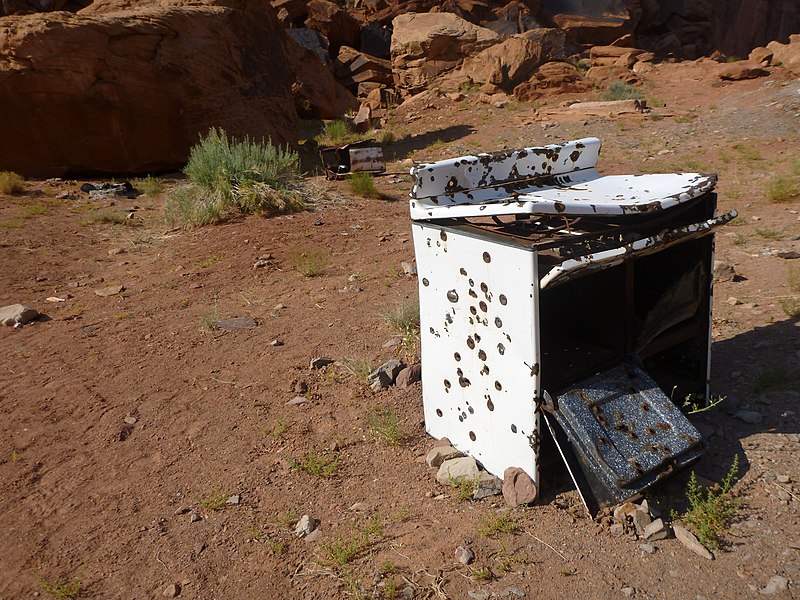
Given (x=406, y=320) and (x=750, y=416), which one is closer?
(x=750, y=416)

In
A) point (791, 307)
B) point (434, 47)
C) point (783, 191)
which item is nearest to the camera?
point (791, 307)

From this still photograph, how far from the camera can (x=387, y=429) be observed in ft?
10.3

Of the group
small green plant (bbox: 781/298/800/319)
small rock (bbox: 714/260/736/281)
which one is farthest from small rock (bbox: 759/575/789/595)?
small rock (bbox: 714/260/736/281)

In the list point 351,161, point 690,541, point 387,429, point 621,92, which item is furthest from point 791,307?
point 621,92

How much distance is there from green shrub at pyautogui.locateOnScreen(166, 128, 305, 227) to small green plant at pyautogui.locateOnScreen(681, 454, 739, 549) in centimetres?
575

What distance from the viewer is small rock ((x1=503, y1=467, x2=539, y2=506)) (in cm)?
254

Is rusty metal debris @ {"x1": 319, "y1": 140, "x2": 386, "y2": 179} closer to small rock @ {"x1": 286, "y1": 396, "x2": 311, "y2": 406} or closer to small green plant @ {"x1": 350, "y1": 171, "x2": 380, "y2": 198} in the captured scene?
small green plant @ {"x1": 350, "y1": 171, "x2": 380, "y2": 198}

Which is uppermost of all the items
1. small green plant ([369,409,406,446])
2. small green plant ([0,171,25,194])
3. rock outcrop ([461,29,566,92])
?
rock outcrop ([461,29,566,92])

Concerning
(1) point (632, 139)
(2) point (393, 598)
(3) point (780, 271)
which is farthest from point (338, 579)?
(1) point (632, 139)

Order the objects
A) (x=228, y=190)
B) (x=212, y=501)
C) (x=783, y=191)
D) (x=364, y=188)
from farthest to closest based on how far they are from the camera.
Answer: (x=364, y=188) < (x=228, y=190) < (x=783, y=191) < (x=212, y=501)

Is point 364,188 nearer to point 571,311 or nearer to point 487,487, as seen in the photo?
point 571,311

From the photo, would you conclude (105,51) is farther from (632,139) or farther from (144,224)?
(632,139)

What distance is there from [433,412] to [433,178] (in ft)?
3.58

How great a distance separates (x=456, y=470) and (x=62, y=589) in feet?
5.09
